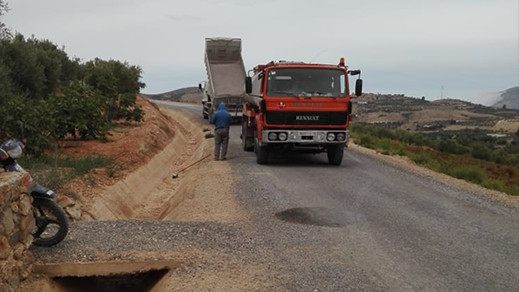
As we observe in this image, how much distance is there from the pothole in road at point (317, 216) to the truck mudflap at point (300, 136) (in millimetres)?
4284

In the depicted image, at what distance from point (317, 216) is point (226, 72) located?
2075 cm

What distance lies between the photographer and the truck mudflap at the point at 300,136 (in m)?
13.9

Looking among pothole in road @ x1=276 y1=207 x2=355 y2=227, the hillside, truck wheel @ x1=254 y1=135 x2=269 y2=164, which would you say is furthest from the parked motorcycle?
the hillside

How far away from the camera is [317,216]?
9234 millimetres

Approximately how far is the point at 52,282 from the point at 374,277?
4038 mm

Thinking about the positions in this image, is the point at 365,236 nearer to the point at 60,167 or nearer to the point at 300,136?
the point at 300,136

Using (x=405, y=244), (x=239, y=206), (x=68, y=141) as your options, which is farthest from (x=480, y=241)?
(x=68, y=141)

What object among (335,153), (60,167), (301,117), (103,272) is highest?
(301,117)

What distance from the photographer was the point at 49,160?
1332 centimetres

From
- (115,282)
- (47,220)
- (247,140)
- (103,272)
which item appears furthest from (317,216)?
(247,140)

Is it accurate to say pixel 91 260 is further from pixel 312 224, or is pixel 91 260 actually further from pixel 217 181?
pixel 217 181

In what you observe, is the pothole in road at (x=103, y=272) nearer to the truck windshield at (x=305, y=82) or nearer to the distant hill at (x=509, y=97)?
the truck windshield at (x=305, y=82)

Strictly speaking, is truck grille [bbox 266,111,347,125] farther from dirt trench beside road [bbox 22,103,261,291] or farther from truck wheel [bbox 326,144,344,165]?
dirt trench beside road [bbox 22,103,261,291]

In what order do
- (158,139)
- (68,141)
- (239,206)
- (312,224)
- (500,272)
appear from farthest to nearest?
(158,139)
(68,141)
(239,206)
(312,224)
(500,272)
